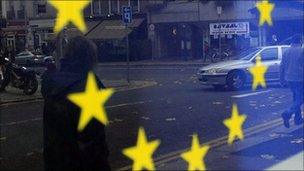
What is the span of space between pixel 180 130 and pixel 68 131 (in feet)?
15.6

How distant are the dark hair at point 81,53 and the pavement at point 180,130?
16cm

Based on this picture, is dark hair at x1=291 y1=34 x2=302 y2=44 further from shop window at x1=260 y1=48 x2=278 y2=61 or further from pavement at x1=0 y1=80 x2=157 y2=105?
pavement at x1=0 y1=80 x2=157 y2=105

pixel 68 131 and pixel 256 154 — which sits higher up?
pixel 68 131

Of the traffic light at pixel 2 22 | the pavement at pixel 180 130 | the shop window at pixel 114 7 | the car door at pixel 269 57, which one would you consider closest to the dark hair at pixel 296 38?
the car door at pixel 269 57

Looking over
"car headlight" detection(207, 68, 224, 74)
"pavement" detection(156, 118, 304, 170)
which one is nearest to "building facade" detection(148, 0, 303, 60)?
"pavement" detection(156, 118, 304, 170)

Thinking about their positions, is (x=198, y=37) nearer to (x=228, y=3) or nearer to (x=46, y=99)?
(x=228, y=3)

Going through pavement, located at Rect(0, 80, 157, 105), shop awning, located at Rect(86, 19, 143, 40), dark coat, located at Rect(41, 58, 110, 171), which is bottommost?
pavement, located at Rect(0, 80, 157, 105)

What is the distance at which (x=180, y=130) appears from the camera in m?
7.24

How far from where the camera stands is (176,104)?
10406mm

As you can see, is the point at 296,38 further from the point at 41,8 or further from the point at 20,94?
the point at 20,94

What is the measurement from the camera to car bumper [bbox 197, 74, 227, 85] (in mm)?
12883

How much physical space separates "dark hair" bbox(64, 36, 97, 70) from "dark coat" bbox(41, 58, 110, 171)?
0.03 m

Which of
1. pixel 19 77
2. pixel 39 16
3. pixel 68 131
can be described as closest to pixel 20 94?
pixel 19 77

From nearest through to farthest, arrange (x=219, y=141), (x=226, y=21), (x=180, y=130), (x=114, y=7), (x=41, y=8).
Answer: (x=41, y=8)
(x=226, y=21)
(x=114, y=7)
(x=219, y=141)
(x=180, y=130)
